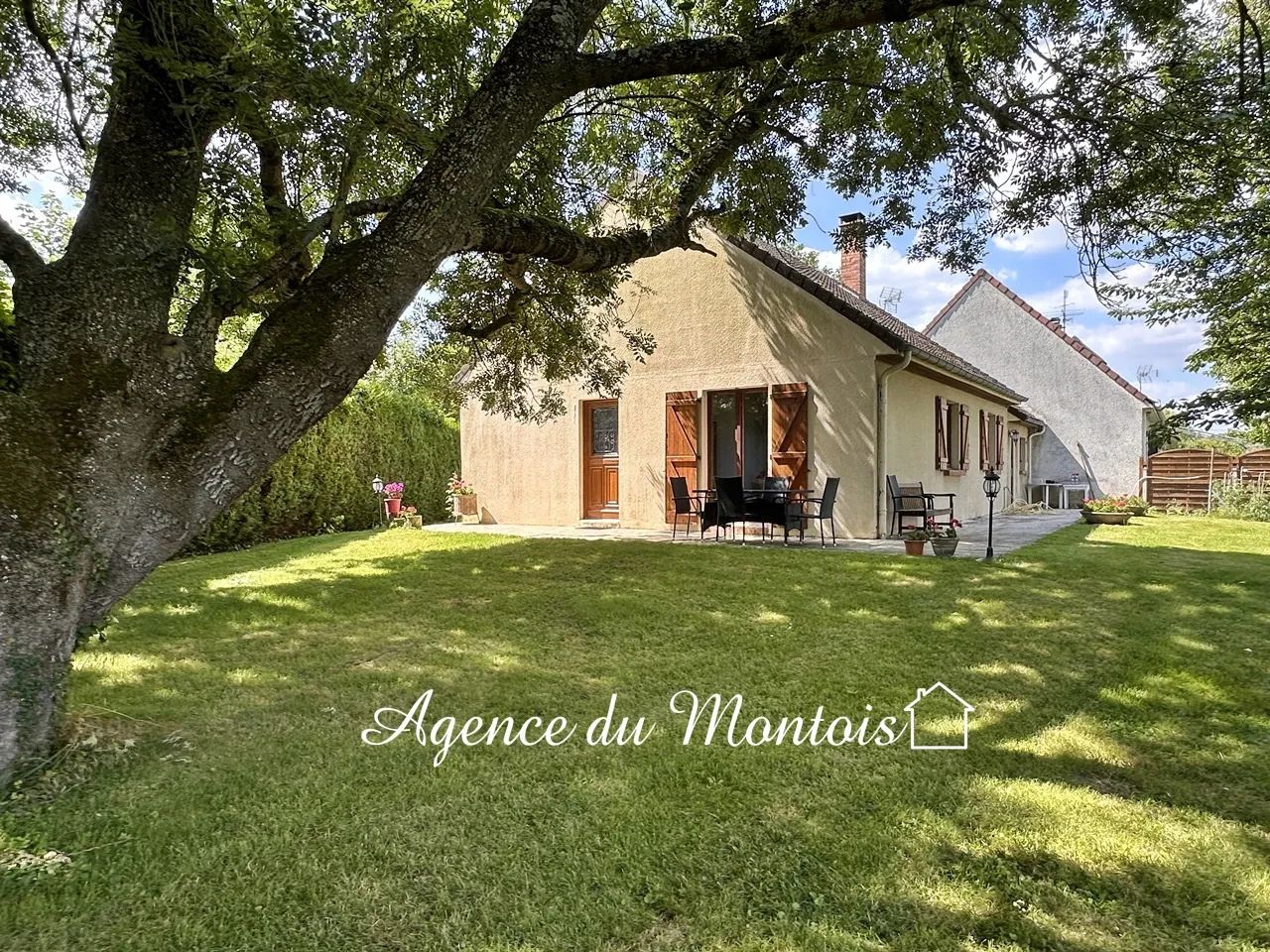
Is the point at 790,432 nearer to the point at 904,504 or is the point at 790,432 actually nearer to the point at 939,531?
the point at 904,504

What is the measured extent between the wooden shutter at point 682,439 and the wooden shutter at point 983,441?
661 cm

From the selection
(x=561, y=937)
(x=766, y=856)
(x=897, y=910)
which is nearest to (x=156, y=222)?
(x=561, y=937)

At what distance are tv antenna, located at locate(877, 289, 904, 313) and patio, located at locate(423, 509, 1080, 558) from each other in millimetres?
10324

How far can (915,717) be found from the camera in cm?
326

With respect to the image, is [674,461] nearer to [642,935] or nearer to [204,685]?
[204,685]

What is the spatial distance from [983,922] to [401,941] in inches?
63.9

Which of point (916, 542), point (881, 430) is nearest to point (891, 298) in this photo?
point (881, 430)

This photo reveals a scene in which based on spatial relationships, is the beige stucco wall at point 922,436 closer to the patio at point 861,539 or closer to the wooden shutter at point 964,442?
the wooden shutter at point 964,442

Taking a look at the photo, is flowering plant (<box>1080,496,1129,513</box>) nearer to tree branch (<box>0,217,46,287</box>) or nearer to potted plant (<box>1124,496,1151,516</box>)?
potted plant (<box>1124,496,1151,516</box>)

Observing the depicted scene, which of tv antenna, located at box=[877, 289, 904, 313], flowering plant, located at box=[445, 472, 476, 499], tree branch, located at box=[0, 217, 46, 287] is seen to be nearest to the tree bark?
tree branch, located at box=[0, 217, 46, 287]

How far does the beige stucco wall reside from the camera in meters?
9.32

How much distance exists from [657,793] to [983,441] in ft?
42.4

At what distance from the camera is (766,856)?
2.13m

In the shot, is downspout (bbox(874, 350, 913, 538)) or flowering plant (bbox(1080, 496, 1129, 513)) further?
flowering plant (bbox(1080, 496, 1129, 513))
